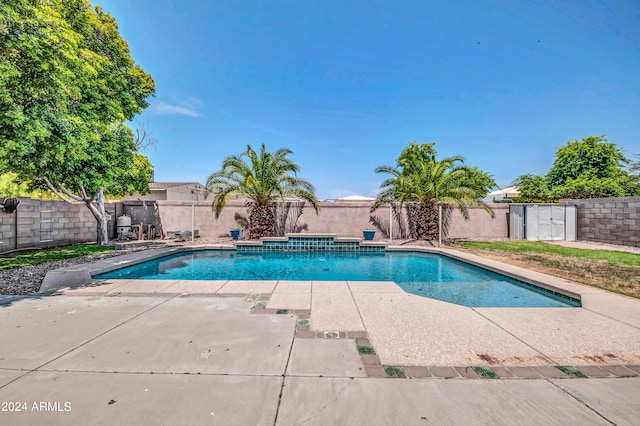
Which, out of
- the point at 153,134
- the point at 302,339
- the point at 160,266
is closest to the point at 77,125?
the point at 160,266

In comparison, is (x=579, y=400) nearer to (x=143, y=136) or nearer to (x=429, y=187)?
(x=429, y=187)

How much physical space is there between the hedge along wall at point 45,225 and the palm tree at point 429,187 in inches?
578

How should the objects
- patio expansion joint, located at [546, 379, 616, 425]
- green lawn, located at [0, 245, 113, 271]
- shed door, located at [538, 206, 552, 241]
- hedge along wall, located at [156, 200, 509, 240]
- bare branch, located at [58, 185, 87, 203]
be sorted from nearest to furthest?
patio expansion joint, located at [546, 379, 616, 425]
green lawn, located at [0, 245, 113, 271]
bare branch, located at [58, 185, 87, 203]
shed door, located at [538, 206, 552, 241]
hedge along wall, located at [156, 200, 509, 240]

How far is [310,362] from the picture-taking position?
2.75 meters

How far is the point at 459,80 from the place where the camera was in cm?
1550

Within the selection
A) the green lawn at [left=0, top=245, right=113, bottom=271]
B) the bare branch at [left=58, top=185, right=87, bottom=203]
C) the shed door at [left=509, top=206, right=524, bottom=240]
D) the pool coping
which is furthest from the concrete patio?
the shed door at [left=509, top=206, right=524, bottom=240]

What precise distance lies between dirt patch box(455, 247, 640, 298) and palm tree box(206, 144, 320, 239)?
28.5 feet

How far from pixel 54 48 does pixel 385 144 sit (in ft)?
62.4

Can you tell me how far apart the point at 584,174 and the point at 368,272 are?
29658 millimetres

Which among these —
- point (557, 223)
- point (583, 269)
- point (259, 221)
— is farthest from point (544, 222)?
point (259, 221)

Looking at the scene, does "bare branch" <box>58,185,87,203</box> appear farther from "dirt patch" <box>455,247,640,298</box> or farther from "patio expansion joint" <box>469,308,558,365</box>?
"dirt patch" <box>455,247,640,298</box>

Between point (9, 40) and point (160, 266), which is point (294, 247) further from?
point (9, 40)

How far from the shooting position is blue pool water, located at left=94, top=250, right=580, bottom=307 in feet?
18.9

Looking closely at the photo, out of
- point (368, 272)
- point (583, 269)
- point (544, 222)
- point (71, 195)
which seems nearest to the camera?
point (583, 269)
